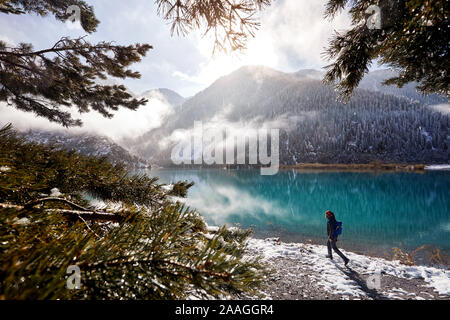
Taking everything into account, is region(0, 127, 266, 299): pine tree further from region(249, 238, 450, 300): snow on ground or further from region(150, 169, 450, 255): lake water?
region(150, 169, 450, 255): lake water

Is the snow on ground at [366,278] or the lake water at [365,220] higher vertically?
the snow on ground at [366,278]

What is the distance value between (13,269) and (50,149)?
198 centimetres

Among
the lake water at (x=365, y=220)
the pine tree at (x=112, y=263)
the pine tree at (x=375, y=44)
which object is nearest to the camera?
the pine tree at (x=112, y=263)

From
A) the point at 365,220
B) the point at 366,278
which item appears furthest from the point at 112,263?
the point at 365,220

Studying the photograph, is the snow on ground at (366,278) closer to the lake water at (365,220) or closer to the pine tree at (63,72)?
the lake water at (365,220)

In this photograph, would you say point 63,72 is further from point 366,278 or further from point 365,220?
point 365,220

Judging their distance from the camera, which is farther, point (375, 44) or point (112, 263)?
point (375, 44)

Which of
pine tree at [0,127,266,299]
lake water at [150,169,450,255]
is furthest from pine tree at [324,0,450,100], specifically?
lake water at [150,169,450,255]

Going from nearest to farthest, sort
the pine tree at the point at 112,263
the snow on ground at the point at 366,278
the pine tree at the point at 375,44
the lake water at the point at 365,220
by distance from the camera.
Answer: the pine tree at the point at 112,263, the pine tree at the point at 375,44, the snow on ground at the point at 366,278, the lake water at the point at 365,220

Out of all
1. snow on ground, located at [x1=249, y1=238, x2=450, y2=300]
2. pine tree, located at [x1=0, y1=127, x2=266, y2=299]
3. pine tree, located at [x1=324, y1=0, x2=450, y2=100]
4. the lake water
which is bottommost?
the lake water

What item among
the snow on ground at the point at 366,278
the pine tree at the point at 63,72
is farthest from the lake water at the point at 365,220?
the pine tree at the point at 63,72

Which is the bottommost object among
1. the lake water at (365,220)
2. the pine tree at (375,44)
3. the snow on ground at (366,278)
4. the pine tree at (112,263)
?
the lake water at (365,220)

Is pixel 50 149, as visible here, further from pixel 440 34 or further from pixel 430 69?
pixel 430 69

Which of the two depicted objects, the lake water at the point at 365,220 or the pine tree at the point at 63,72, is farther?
the lake water at the point at 365,220
